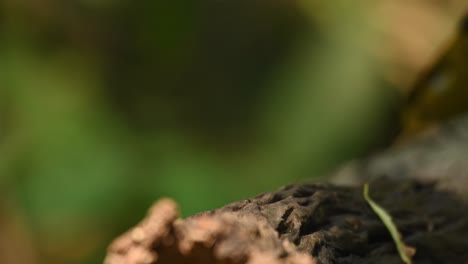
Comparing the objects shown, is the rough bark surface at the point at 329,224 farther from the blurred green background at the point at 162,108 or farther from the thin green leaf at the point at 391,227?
the blurred green background at the point at 162,108

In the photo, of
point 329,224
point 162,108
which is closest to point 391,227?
point 329,224

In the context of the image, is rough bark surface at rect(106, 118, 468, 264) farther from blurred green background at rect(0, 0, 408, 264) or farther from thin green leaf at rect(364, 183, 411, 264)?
blurred green background at rect(0, 0, 408, 264)

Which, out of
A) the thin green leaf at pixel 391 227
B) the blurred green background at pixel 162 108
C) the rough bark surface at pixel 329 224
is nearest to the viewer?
the rough bark surface at pixel 329 224

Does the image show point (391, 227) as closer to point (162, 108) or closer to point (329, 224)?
point (329, 224)

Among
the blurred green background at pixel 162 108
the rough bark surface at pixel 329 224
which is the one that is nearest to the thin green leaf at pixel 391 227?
the rough bark surface at pixel 329 224

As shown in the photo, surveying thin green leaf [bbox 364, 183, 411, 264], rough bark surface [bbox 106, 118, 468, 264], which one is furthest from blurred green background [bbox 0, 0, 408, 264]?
thin green leaf [bbox 364, 183, 411, 264]

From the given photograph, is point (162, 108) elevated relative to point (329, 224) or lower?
elevated

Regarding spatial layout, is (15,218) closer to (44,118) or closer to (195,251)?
(44,118)
